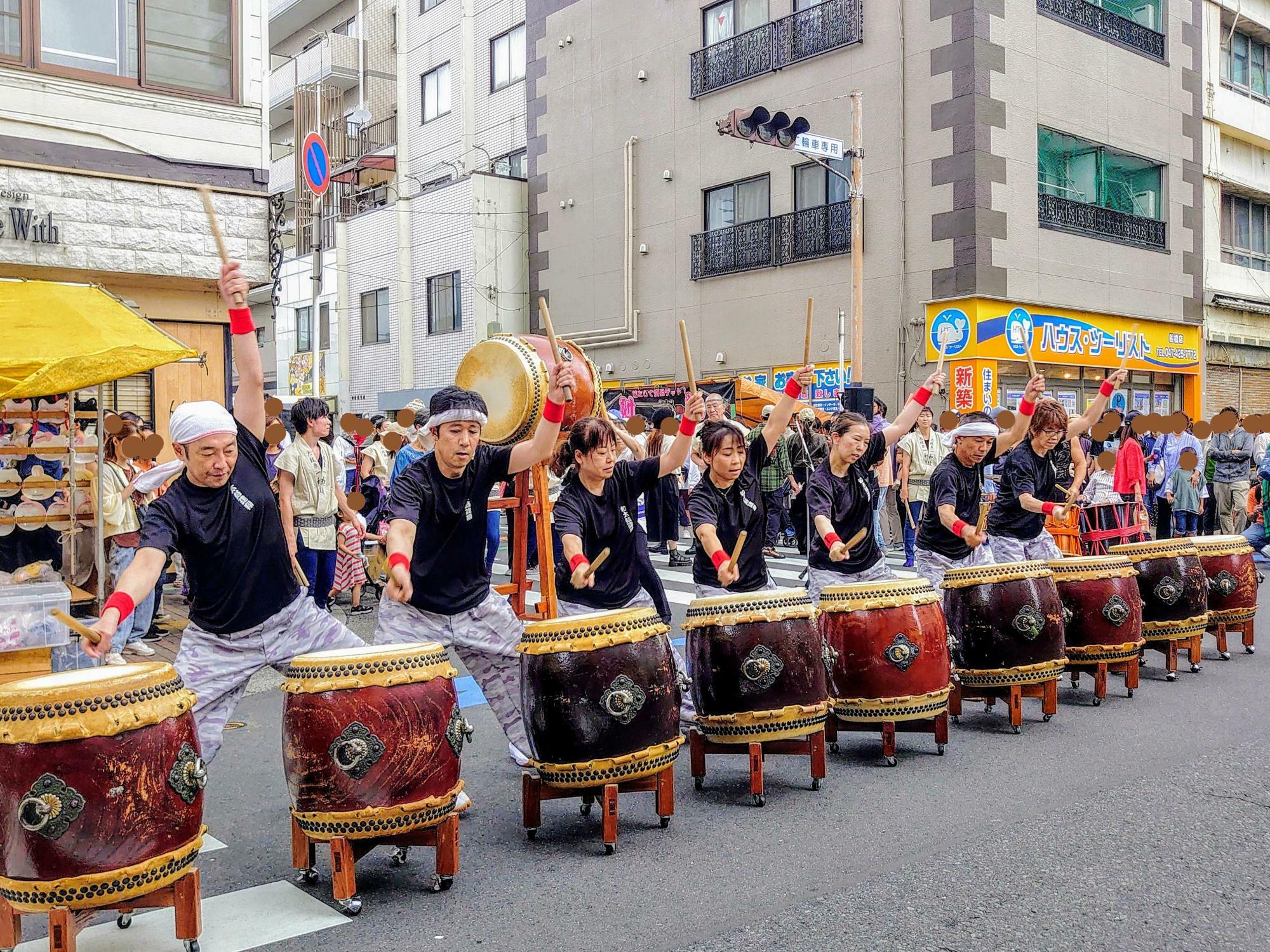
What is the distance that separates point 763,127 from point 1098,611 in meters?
8.43

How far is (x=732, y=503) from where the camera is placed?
595 cm

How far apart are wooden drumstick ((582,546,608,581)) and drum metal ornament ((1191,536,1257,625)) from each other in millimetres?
4744

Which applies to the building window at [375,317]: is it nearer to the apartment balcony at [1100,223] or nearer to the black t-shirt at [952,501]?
the apartment balcony at [1100,223]

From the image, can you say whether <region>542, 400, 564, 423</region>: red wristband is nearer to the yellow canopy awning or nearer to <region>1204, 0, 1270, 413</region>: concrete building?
the yellow canopy awning

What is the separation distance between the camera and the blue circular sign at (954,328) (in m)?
17.2

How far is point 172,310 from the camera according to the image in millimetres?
11086

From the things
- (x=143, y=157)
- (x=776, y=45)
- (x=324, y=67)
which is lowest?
(x=143, y=157)

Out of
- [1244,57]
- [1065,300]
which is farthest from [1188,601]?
[1244,57]

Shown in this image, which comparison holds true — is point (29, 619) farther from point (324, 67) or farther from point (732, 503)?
point (324, 67)

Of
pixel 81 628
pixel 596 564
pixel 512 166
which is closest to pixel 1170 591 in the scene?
pixel 596 564

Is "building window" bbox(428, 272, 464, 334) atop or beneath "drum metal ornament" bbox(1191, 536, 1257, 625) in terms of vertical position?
atop

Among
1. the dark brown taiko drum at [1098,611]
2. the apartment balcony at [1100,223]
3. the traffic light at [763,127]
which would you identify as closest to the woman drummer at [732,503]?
the dark brown taiko drum at [1098,611]

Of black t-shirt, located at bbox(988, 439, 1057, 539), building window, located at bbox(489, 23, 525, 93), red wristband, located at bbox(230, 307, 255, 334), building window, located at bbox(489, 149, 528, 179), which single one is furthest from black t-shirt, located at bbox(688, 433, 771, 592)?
building window, located at bbox(489, 23, 525, 93)

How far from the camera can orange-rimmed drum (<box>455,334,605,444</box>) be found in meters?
6.40
